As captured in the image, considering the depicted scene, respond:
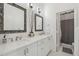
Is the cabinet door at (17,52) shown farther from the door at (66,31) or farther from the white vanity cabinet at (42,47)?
the door at (66,31)

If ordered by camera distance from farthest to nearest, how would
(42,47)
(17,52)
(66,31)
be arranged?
1. (66,31)
2. (42,47)
3. (17,52)

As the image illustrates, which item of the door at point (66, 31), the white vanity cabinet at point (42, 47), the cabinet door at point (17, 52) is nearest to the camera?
the cabinet door at point (17, 52)

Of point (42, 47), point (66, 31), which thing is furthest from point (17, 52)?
point (66, 31)

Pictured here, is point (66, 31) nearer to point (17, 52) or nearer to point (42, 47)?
point (42, 47)

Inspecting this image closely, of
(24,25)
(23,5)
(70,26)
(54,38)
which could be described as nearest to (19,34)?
(24,25)

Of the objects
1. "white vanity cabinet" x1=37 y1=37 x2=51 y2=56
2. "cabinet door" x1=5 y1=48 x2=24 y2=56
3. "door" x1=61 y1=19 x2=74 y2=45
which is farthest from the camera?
"door" x1=61 y1=19 x2=74 y2=45

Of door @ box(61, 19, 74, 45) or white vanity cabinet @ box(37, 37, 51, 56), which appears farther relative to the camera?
door @ box(61, 19, 74, 45)

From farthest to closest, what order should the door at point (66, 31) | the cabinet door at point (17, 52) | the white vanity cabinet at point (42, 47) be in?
the door at point (66, 31) < the white vanity cabinet at point (42, 47) < the cabinet door at point (17, 52)

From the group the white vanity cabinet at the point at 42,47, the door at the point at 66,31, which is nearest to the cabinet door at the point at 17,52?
the white vanity cabinet at the point at 42,47

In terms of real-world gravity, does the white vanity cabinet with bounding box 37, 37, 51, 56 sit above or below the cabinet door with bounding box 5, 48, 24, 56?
below

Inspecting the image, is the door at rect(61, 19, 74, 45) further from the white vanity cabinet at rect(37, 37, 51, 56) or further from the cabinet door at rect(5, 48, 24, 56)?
the cabinet door at rect(5, 48, 24, 56)

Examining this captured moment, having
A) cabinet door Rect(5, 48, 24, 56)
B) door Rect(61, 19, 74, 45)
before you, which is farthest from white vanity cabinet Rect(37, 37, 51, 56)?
door Rect(61, 19, 74, 45)

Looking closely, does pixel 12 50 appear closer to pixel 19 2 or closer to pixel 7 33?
pixel 7 33

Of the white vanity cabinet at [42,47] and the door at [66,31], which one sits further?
the door at [66,31]
